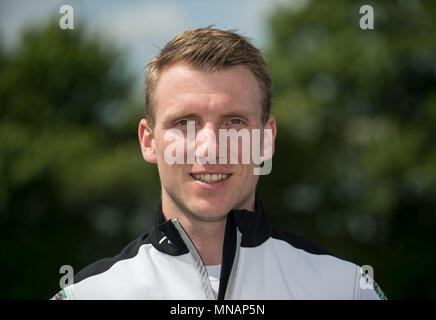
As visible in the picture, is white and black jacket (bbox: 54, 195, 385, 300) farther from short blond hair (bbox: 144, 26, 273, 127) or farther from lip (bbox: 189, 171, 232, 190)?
short blond hair (bbox: 144, 26, 273, 127)

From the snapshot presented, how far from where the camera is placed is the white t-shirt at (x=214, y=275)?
3090 mm

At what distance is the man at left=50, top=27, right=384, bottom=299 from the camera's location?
9.73ft

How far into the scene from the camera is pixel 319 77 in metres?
22.5

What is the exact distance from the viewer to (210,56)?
304 cm

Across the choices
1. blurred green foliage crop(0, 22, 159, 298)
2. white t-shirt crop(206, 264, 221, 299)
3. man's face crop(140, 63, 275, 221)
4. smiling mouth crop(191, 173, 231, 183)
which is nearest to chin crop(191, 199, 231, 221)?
man's face crop(140, 63, 275, 221)

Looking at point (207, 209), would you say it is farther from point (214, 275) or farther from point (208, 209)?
point (214, 275)

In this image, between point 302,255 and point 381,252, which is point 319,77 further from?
point 302,255

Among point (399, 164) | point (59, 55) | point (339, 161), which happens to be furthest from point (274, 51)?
point (59, 55)

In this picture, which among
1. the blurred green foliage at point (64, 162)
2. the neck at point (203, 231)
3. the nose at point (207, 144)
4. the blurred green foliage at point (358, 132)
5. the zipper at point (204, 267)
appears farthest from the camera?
the blurred green foliage at point (358, 132)

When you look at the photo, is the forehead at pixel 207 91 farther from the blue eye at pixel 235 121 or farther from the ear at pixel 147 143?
the ear at pixel 147 143

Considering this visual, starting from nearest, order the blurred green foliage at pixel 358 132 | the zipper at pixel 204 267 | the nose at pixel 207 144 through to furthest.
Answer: the nose at pixel 207 144, the zipper at pixel 204 267, the blurred green foliage at pixel 358 132

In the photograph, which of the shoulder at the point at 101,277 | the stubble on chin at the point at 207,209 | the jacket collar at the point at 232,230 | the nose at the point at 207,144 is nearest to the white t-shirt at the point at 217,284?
the jacket collar at the point at 232,230

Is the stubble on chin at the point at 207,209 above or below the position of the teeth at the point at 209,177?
below

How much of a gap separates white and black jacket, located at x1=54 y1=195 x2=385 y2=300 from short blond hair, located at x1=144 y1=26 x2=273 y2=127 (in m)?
0.71
